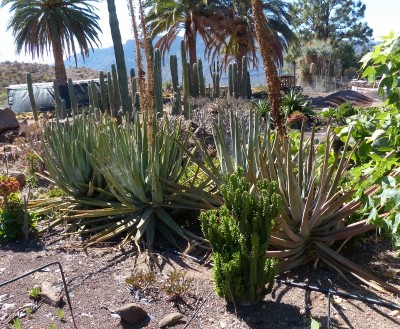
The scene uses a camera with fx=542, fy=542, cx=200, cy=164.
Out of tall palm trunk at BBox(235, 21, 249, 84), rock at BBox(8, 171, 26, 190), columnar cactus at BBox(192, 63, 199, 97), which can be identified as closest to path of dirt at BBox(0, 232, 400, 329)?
rock at BBox(8, 171, 26, 190)

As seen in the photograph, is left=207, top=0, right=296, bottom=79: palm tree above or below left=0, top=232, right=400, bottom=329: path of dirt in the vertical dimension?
above

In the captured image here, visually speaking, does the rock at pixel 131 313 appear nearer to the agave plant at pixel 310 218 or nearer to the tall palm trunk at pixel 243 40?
the agave plant at pixel 310 218

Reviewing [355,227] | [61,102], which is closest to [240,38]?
[61,102]

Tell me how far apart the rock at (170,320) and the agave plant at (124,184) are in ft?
4.31

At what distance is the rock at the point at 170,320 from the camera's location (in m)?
3.43

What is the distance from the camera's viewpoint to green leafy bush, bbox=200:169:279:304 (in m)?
3.40

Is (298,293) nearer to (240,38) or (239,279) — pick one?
(239,279)

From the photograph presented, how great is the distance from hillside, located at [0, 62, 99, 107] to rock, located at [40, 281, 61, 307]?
3775 cm

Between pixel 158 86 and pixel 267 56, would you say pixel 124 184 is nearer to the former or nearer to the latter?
pixel 267 56

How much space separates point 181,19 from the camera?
990 inches

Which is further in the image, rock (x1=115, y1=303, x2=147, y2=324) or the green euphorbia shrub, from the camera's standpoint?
the green euphorbia shrub

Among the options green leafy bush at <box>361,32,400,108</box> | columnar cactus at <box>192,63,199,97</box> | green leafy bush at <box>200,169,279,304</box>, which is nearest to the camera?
green leafy bush at <box>361,32,400,108</box>

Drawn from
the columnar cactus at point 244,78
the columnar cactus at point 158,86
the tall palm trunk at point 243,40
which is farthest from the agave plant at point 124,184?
the tall palm trunk at point 243,40

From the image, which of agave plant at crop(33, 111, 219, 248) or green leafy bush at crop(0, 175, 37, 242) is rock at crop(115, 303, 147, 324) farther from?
green leafy bush at crop(0, 175, 37, 242)
